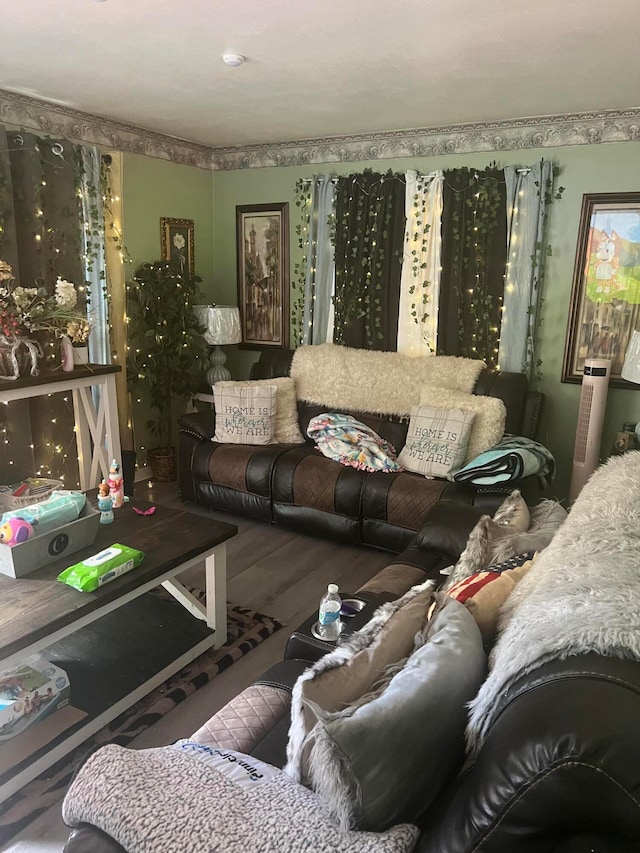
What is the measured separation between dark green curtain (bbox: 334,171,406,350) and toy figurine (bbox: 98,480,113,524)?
2.45m

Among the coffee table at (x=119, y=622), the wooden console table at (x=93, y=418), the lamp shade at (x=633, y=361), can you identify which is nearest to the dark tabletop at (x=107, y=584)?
the coffee table at (x=119, y=622)

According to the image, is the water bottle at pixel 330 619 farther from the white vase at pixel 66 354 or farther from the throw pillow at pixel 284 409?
the white vase at pixel 66 354

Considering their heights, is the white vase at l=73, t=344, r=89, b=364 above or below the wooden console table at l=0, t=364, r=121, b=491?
above

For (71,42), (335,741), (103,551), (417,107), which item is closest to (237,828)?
(335,741)

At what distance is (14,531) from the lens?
7.09 feet

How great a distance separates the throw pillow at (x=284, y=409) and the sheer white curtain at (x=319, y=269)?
60 cm

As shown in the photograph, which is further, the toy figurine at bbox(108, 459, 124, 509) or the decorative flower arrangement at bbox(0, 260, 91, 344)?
the decorative flower arrangement at bbox(0, 260, 91, 344)

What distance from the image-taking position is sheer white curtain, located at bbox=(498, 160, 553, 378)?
12.9 ft

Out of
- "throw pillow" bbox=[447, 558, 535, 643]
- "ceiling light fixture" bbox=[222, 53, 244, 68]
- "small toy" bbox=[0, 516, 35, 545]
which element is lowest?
"small toy" bbox=[0, 516, 35, 545]

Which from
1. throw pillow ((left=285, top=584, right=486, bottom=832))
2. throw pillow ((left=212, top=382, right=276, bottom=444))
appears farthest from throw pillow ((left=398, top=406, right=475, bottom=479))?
throw pillow ((left=285, top=584, right=486, bottom=832))

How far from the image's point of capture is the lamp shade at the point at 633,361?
344cm

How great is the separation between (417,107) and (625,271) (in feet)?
5.11

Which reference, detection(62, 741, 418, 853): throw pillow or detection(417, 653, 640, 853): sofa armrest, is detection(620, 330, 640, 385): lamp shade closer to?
detection(417, 653, 640, 853): sofa armrest

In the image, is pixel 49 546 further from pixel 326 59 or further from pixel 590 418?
pixel 590 418
